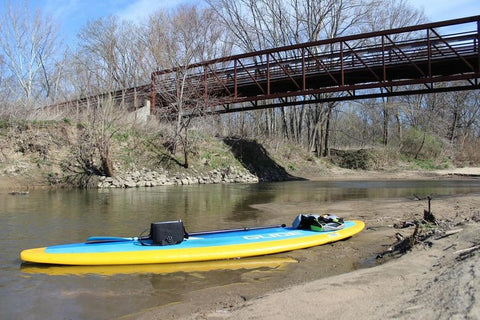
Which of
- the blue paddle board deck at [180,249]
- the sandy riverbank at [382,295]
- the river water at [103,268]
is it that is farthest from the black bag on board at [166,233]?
the sandy riverbank at [382,295]

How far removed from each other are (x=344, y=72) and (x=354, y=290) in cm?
2243

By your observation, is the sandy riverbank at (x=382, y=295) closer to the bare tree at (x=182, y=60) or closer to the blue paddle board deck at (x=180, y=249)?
the blue paddle board deck at (x=180, y=249)

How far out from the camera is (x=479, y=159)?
4006cm

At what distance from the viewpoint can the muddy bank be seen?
3.88 metres

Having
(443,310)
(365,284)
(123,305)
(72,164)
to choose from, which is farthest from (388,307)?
(72,164)

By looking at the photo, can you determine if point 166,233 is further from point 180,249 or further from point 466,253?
point 466,253

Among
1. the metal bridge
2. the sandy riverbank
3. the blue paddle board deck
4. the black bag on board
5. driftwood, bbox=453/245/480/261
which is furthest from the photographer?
the metal bridge

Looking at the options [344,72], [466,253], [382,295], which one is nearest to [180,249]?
[382,295]

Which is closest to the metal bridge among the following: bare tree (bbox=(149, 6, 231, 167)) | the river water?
bare tree (bbox=(149, 6, 231, 167))

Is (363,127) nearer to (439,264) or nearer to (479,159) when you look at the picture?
(479,159)

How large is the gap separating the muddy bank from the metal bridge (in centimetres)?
1747

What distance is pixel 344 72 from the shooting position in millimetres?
25297

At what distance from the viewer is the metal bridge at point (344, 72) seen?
22500 mm

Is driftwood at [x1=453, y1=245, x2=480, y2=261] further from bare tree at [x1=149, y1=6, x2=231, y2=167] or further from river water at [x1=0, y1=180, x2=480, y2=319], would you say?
bare tree at [x1=149, y1=6, x2=231, y2=167]
